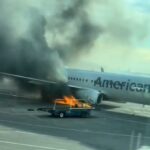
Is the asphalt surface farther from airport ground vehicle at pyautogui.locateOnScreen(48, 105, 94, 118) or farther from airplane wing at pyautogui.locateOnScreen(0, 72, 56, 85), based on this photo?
airplane wing at pyautogui.locateOnScreen(0, 72, 56, 85)

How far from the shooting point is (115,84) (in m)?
56.2

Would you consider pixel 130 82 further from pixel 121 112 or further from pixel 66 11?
pixel 66 11

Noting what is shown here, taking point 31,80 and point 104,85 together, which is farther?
point 104,85

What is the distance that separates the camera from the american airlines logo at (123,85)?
53328 mm

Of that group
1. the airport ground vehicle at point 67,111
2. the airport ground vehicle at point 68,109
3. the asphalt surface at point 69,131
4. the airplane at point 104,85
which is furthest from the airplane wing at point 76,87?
the airport ground vehicle at point 67,111

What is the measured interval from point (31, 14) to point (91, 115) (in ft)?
47.8

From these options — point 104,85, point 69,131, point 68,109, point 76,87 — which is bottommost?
point 69,131

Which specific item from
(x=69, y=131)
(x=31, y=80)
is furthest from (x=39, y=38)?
(x=69, y=131)

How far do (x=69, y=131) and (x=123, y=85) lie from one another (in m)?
21.9

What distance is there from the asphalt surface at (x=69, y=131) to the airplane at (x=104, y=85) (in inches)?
169

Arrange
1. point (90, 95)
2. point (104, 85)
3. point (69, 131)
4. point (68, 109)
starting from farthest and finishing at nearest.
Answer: point (104, 85)
point (90, 95)
point (68, 109)
point (69, 131)

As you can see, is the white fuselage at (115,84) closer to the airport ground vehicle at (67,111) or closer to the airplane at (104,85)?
the airplane at (104,85)

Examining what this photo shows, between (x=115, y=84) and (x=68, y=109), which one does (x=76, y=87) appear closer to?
(x=115, y=84)

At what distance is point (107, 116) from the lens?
158ft
